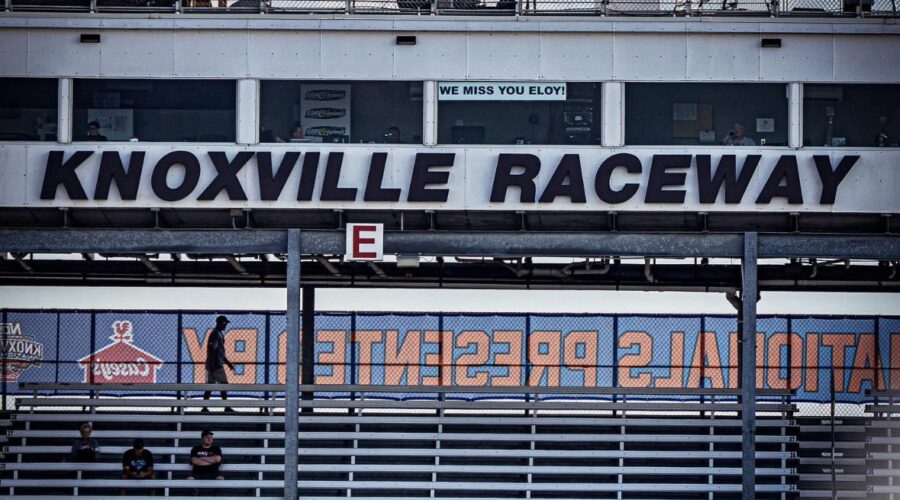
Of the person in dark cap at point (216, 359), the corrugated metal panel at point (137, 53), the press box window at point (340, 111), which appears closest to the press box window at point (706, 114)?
the press box window at point (340, 111)

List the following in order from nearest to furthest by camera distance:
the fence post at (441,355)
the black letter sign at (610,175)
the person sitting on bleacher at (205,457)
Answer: the black letter sign at (610,175) < the person sitting on bleacher at (205,457) < the fence post at (441,355)

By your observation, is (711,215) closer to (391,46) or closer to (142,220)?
(391,46)

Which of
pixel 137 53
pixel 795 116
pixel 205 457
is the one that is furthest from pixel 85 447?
pixel 795 116

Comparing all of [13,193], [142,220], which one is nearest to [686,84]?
[142,220]

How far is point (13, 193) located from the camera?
78.3 feet

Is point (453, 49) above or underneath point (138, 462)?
above

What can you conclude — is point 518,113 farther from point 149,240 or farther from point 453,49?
point 149,240

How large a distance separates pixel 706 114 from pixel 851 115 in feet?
7.44

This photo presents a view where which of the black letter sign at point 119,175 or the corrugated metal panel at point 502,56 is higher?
the corrugated metal panel at point 502,56

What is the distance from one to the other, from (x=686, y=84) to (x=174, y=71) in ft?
26.5

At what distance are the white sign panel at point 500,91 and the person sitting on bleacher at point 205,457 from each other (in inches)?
272

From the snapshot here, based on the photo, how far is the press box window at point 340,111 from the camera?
78.5ft

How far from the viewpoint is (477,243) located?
2344 centimetres

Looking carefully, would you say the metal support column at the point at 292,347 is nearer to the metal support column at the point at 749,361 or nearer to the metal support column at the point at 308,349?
the metal support column at the point at 308,349
